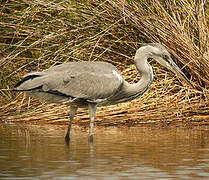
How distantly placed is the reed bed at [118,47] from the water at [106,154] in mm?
784

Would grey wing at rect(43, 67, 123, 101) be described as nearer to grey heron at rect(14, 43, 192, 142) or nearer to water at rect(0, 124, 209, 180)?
grey heron at rect(14, 43, 192, 142)

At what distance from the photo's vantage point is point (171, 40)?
8.80 metres

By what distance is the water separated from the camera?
4.40 metres

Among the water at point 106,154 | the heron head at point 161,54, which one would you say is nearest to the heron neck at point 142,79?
the heron head at point 161,54

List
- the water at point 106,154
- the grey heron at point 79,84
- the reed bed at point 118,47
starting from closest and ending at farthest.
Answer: the water at point 106,154
the grey heron at point 79,84
the reed bed at point 118,47

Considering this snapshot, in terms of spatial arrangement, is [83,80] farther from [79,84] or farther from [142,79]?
[142,79]

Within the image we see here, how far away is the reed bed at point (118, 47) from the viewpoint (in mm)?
8602

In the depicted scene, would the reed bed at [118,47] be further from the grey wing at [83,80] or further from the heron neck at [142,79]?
the grey wing at [83,80]

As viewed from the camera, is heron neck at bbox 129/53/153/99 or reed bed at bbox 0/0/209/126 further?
reed bed at bbox 0/0/209/126

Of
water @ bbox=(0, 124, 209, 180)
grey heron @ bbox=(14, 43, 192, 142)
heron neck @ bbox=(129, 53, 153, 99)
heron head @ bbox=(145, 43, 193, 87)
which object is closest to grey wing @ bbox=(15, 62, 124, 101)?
grey heron @ bbox=(14, 43, 192, 142)

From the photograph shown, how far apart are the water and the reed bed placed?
2.57 feet

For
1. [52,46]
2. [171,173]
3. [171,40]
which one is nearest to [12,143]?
[171,173]

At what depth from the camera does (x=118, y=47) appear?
9273mm

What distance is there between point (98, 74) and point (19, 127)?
170 centimetres
